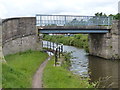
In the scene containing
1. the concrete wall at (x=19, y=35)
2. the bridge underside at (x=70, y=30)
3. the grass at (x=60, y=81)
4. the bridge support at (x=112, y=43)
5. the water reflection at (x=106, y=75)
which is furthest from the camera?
the bridge support at (x=112, y=43)

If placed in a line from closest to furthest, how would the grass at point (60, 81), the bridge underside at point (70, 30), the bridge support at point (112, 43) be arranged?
the grass at point (60, 81), the bridge underside at point (70, 30), the bridge support at point (112, 43)

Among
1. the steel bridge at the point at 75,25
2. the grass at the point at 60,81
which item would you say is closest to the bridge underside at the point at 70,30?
the steel bridge at the point at 75,25

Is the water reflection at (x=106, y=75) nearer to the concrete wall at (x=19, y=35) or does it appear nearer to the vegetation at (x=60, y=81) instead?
the vegetation at (x=60, y=81)

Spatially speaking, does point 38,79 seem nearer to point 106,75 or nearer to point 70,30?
point 106,75

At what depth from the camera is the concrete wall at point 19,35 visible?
36.0 meters

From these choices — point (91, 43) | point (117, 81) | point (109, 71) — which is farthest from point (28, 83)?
point (91, 43)

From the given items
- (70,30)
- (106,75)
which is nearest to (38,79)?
(106,75)

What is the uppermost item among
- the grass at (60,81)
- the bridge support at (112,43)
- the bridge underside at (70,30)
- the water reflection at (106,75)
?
the bridge underside at (70,30)

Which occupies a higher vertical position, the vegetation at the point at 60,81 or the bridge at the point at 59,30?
the bridge at the point at 59,30

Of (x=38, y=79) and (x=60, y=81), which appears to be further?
(x=38, y=79)

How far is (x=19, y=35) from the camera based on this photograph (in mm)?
39906

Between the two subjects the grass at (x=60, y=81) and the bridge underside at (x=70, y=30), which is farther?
the bridge underside at (x=70, y=30)

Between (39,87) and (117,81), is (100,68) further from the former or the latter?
(39,87)

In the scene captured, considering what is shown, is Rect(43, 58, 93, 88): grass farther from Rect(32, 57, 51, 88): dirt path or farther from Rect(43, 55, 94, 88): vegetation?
Rect(32, 57, 51, 88): dirt path
